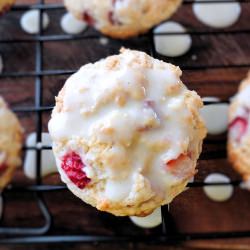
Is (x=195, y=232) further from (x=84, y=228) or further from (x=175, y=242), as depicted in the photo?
(x=84, y=228)

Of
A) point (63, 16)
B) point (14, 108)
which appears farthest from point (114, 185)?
point (63, 16)

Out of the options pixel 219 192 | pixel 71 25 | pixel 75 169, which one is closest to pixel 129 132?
pixel 75 169

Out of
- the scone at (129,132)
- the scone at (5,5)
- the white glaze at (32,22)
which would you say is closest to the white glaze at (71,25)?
the white glaze at (32,22)

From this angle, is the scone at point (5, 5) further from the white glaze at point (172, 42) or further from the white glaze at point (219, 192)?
the white glaze at point (219, 192)

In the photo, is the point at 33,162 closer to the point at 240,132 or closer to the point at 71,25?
the point at 71,25

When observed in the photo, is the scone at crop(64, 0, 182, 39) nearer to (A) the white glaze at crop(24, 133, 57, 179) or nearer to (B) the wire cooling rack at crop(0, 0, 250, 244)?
(B) the wire cooling rack at crop(0, 0, 250, 244)

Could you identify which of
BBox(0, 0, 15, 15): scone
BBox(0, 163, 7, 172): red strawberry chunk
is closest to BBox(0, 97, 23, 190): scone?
BBox(0, 163, 7, 172): red strawberry chunk
